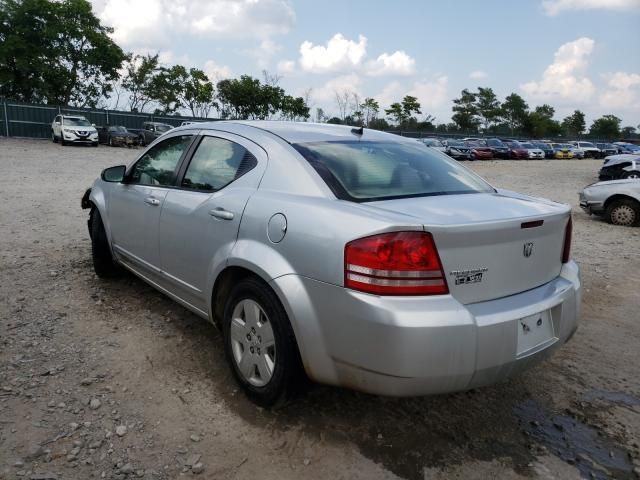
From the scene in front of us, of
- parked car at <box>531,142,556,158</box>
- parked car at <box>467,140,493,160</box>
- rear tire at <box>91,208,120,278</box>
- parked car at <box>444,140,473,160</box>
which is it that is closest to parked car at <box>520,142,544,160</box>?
parked car at <box>531,142,556,158</box>

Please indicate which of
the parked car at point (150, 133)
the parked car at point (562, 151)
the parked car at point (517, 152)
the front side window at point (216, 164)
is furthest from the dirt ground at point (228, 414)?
the parked car at point (562, 151)

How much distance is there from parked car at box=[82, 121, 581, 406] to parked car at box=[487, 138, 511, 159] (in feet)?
118

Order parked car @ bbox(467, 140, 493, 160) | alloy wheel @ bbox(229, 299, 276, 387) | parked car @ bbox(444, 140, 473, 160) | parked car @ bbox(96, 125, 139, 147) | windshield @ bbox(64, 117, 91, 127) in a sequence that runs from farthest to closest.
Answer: parked car @ bbox(467, 140, 493, 160)
parked car @ bbox(444, 140, 473, 160)
parked car @ bbox(96, 125, 139, 147)
windshield @ bbox(64, 117, 91, 127)
alloy wheel @ bbox(229, 299, 276, 387)

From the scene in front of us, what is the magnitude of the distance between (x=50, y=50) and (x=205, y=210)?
1676 inches

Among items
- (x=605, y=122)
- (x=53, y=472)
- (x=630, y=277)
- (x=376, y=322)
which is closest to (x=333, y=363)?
(x=376, y=322)

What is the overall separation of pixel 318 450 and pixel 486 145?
37337mm

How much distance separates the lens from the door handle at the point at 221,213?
2998 mm

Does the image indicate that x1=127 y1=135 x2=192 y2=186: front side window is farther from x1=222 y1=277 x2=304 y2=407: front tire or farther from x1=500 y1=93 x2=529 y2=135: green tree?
x1=500 y1=93 x2=529 y2=135: green tree

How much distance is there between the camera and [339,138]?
3.32 metres

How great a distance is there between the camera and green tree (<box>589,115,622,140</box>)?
3499 inches

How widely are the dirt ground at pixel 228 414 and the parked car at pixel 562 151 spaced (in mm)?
43382

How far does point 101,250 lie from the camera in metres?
4.78

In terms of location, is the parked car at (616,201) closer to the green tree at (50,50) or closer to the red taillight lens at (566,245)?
the red taillight lens at (566,245)

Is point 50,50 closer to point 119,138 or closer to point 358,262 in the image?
point 119,138
